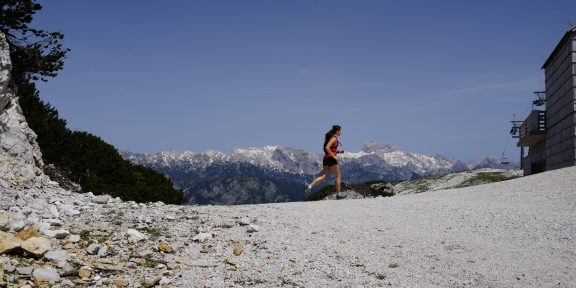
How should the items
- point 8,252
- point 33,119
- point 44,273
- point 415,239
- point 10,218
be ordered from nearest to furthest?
1. point 44,273
2. point 8,252
3. point 10,218
4. point 415,239
5. point 33,119

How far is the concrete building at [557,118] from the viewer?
36.0m

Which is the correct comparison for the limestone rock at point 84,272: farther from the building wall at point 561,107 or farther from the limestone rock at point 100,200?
the building wall at point 561,107

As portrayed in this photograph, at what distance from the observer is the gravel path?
30.0ft

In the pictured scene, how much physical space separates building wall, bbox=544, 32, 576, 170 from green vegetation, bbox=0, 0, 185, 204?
29565mm

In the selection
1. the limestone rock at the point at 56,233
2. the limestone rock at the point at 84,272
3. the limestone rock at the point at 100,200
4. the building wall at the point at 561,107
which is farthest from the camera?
the building wall at the point at 561,107

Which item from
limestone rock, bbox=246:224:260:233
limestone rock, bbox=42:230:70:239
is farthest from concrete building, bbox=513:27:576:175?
limestone rock, bbox=42:230:70:239

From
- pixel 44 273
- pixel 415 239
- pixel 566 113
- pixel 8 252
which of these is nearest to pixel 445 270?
pixel 415 239

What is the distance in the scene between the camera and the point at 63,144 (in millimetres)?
20203

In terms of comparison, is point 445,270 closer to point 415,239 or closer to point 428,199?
point 415,239

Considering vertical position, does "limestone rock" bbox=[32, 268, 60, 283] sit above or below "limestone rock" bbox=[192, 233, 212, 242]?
below

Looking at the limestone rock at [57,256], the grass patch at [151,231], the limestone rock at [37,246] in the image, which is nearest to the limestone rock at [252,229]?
the grass patch at [151,231]

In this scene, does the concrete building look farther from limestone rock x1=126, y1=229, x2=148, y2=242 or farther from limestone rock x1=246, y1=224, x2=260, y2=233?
limestone rock x1=126, y1=229, x2=148, y2=242

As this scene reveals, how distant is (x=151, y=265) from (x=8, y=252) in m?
2.37

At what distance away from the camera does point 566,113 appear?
3709cm
